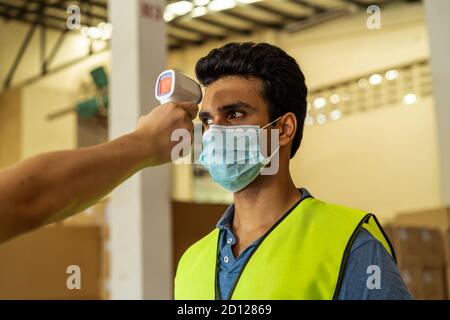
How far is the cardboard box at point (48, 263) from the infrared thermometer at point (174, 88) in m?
2.42

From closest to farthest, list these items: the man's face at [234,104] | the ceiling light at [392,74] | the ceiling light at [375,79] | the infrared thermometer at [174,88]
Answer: the infrared thermometer at [174,88], the man's face at [234,104], the ceiling light at [392,74], the ceiling light at [375,79]

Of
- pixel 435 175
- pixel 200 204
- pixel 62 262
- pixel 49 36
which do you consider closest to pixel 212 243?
pixel 200 204

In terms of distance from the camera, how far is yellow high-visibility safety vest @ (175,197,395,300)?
1414mm

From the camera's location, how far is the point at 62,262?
386 centimetres

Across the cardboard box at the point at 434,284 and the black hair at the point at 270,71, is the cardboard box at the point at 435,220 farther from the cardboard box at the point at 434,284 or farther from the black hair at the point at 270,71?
the black hair at the point at 270,71

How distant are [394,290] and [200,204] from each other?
1.97 m

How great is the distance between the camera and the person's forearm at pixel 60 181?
95 cm

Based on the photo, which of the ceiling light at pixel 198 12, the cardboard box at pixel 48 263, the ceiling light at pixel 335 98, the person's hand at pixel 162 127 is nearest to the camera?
the person's hand at pixel 162 127

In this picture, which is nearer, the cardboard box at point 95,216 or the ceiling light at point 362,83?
the cardboard box at point 95,216

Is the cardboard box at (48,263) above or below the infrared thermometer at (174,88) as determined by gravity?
below

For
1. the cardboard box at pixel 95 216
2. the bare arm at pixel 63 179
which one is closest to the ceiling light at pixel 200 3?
the cardboard box at pixel 95 216

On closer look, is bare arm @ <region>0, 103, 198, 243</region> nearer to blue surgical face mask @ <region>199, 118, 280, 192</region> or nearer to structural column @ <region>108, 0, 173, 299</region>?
blue surgical face mask @ <region>199, 118, 280, 192</region>

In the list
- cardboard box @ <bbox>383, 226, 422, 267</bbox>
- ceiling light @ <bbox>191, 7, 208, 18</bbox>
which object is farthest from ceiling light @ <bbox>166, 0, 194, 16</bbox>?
cardboard box @ <bbox>383, 226, 422, 267</bbox>

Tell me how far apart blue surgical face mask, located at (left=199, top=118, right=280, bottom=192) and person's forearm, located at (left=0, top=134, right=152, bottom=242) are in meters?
0.55
